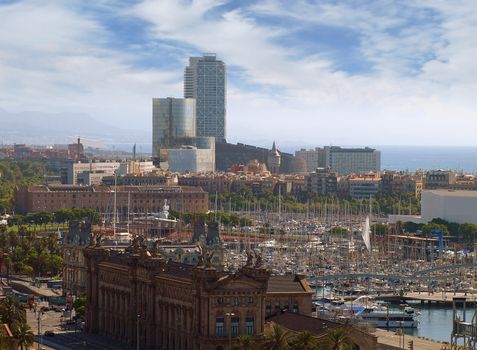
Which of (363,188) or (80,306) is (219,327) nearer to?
(80,306)

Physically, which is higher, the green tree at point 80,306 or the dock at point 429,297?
the green tree at point 80,306

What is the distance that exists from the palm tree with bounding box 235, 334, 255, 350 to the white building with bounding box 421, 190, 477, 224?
3274 inches

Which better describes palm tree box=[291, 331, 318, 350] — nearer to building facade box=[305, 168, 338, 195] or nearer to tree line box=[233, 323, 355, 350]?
tree line box=[233, 323, 355, 350]

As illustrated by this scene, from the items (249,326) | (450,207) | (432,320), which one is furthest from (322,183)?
(249,326)

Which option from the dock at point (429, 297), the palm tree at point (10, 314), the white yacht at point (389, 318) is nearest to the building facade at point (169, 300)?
the palm tree at point (10, 314)

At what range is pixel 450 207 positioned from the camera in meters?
132

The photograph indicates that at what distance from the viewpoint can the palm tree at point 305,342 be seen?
46531mm

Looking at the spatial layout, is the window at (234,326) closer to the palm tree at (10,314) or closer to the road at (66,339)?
the road at (66,339)

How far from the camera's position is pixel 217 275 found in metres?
52.1

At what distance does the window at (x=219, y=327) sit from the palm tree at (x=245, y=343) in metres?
2.00

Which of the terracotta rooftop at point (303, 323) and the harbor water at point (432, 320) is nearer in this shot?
the terracotta rooftop at point (303, 323)

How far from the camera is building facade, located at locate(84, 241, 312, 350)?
52219mm

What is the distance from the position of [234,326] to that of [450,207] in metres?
83.0

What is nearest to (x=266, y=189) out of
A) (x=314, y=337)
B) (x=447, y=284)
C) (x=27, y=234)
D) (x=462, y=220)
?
(x=462, y=220)
